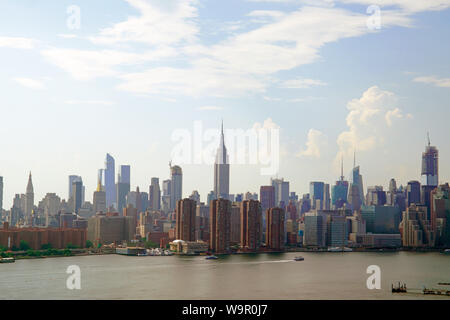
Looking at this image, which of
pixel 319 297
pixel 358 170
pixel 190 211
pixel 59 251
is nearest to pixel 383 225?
pixel 358 170

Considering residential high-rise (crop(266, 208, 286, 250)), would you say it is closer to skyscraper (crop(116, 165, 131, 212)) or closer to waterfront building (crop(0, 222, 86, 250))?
waterfront building (crop(0, 222, 86, 250))

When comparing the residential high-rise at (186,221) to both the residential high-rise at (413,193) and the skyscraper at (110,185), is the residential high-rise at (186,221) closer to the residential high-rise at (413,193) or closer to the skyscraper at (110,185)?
the residential high-rise at (413,193)

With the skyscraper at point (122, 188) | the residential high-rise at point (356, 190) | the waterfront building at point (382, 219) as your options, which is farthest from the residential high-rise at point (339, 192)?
the skyscraper at point (122, 188)

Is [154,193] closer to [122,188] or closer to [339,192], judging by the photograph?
[122,188]

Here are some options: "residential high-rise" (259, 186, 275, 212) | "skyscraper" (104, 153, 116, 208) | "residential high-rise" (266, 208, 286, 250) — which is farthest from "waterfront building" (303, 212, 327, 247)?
"skyscraper" (104, 153, 116, 208)
